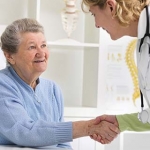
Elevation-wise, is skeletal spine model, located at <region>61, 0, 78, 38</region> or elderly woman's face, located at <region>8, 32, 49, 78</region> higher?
skeletal spine model, located at <region>61, 0, 78, 38</region>

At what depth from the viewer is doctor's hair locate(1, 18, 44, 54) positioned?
105 inches

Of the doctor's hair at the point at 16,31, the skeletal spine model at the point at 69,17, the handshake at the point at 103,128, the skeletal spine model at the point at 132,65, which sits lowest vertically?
the handshake at the point at 103,128

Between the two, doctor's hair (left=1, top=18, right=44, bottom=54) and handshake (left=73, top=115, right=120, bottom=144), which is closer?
handshake (left=73, top=115, right=120, bottom=144)

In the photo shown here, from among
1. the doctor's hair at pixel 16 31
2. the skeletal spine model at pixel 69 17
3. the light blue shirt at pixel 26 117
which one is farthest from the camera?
the skeletal spine model at pixel 69 17

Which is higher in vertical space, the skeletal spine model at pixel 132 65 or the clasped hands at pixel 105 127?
the skeletal spine model at pixel 132 65

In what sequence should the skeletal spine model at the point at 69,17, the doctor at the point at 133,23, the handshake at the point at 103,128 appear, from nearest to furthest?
the doctor at the point at 133,23 < the handshake at the point at 103,128 < the skeletal spine model at the point at 69,17

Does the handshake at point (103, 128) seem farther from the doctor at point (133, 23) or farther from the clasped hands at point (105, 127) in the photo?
the doctor at point (133, 23)

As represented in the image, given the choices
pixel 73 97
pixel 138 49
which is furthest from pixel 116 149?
pixel 138 49

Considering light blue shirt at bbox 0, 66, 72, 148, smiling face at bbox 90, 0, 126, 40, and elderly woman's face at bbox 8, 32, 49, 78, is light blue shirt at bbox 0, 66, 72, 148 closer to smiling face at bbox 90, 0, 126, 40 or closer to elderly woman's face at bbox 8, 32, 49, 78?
elderly woman's face at bbox 8, 32, 49, 78

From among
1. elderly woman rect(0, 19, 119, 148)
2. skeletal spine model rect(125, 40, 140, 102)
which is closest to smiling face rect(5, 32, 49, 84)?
elderly woman rect(0, 19, 119, 148)

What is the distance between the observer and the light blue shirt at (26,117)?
236 centimetres

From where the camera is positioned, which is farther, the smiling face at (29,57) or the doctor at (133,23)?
the smiling face at (29,57)

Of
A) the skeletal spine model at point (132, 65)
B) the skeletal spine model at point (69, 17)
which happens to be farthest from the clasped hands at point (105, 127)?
the skeletal spine model at point (69, 17)

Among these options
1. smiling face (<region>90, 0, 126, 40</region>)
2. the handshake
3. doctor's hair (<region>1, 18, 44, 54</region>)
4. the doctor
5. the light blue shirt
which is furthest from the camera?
doctor's hair (<region>1, 18, 44, 54</region>)
